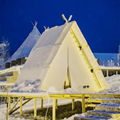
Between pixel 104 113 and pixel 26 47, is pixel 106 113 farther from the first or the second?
pixel 26 47

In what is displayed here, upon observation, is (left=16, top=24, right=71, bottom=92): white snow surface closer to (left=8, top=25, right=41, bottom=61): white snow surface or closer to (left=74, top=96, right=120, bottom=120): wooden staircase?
(left=74, top=96, right=120, bottom=120): wooden staircase

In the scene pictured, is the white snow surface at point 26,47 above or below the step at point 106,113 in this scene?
above

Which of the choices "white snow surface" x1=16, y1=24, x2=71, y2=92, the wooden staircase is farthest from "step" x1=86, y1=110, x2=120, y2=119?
"white snow surface" x1=16, y1=24, x2=71, y2=92

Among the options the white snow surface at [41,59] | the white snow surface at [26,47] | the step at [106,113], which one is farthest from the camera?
the white snow surface at [26,47]

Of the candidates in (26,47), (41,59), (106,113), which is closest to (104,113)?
(106,113)

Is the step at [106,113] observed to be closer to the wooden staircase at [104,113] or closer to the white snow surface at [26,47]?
the wooden staircase at [104,113]

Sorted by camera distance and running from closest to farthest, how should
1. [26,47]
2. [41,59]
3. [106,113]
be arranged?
1. [106,113]
2. [41,59]
3. [26,47]

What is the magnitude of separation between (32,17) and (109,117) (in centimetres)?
5809

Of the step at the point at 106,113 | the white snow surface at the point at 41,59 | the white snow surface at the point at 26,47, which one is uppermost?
the white snow surface at the point at 26,47

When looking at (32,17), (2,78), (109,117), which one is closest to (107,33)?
(32,17)

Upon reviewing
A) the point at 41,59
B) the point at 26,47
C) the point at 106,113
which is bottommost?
the point at 106,113

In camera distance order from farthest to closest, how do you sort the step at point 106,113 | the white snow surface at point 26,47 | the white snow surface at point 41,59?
the white snow surface at point 26,47
the white snow surface at point 41,59
the step at point 106,113

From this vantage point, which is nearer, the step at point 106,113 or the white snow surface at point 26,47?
the step at point 106,113

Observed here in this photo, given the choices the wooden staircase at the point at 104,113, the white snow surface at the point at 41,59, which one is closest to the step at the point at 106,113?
the wooden staircase at the point at 104,113
